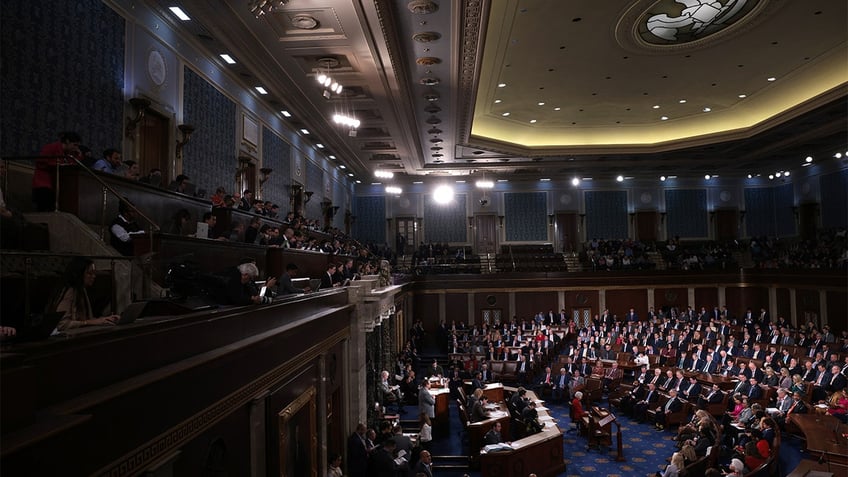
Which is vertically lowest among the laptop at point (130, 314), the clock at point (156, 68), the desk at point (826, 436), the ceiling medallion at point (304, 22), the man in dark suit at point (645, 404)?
the man in dark suit at point (645, 404)

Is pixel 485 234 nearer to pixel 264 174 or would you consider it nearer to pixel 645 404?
pixel 645 404

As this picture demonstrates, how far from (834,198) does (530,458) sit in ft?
82.1

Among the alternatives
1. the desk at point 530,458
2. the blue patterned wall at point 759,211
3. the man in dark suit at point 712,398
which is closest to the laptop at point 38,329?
the desk at point 530,458

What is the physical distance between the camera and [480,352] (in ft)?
65.8

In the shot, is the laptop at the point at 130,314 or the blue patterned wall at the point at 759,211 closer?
the laptop at the point at 130,314

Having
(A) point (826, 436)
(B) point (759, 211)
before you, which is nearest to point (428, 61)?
(A) point (826, 436)

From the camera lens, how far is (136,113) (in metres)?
9.73

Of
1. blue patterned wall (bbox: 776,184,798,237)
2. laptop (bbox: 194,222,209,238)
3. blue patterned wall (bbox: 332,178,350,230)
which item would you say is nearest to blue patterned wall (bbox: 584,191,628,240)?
blue patterned wall (bbox: 776,184,798,237)

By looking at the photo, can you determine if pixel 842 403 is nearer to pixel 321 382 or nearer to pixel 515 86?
pixel 321 382

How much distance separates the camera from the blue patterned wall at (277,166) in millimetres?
16188

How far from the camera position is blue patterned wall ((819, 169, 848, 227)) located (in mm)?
26047

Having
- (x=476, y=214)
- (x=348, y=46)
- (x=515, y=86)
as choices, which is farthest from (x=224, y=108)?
(x=476, y=214)

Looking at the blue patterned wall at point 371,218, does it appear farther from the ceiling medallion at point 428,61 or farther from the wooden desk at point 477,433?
the wooden desk at point 477,433

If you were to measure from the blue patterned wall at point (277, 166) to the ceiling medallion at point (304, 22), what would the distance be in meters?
5.23
